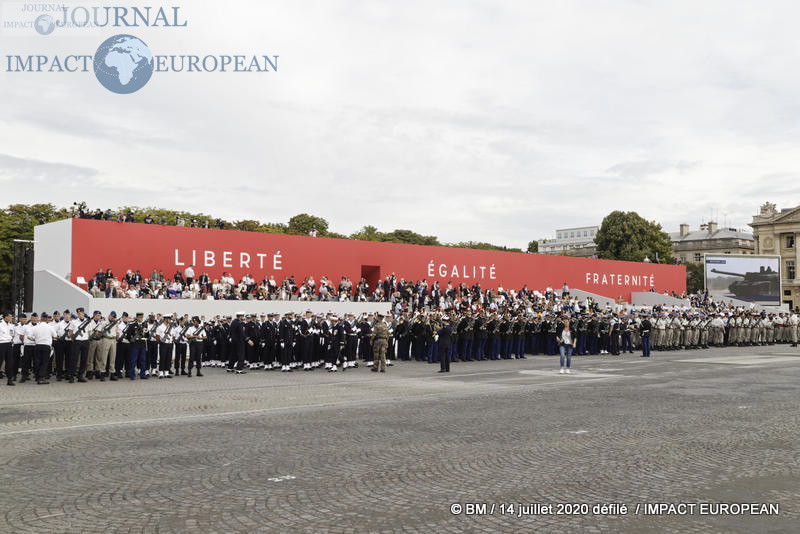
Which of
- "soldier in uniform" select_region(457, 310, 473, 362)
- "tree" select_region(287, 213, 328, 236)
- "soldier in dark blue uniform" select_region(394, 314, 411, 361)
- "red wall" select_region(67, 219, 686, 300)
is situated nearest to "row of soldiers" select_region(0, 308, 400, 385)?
"soldier in dark blue uniform" select_region(394, 314, 411, 361)

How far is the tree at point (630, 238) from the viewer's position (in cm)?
8281

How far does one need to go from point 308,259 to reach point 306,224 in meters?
38.6

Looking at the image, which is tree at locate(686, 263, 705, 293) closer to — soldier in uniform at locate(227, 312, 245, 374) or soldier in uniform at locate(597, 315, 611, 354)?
soldier in uniform at locate(597, 315, 611, 354)

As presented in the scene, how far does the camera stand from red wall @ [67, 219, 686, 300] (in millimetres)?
33000

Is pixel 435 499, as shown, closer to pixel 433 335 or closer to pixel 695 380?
pixel 695 380

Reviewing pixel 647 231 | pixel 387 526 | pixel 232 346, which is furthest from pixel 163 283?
pixel 647 231

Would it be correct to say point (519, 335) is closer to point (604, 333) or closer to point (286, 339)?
point (604, 333)

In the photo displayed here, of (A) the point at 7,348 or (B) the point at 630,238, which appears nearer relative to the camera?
(A) the point at 7,348

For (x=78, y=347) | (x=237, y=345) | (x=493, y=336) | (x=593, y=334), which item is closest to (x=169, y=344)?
(x=237, y=345)

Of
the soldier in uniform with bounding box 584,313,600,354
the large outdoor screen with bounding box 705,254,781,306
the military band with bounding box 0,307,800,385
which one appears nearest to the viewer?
the military band with bounding box 0,307,800,385

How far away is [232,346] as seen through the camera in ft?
71.9

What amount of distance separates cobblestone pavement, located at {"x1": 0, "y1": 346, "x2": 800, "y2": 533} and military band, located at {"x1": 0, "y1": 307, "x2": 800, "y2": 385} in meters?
2.85

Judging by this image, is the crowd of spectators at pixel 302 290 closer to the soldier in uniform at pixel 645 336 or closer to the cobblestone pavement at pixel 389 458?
the soldier in uniform at pixel 645 336

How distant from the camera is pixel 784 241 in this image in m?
99.9
